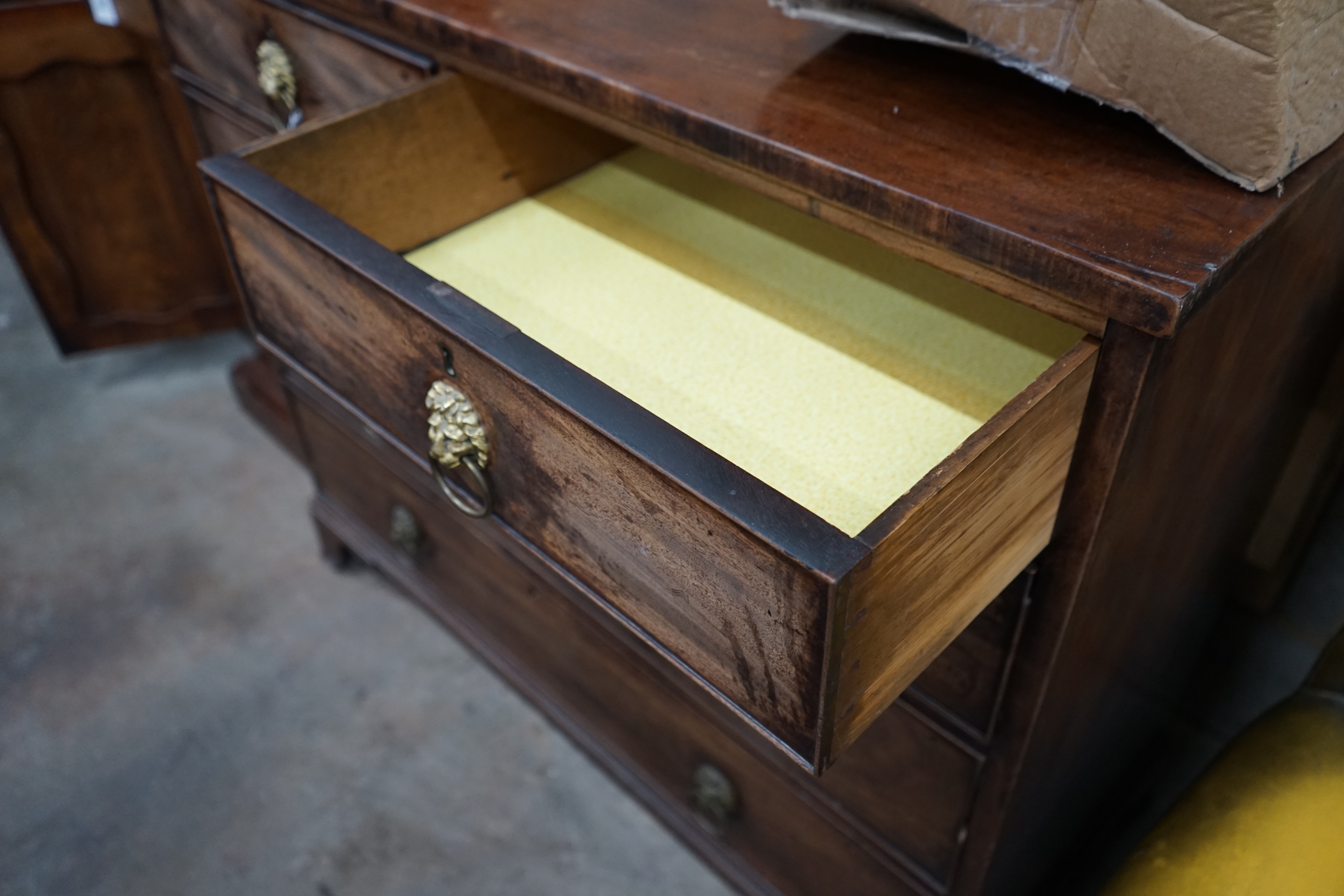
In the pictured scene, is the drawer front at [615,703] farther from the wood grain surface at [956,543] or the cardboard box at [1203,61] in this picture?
the cardboard box at [1203,61]

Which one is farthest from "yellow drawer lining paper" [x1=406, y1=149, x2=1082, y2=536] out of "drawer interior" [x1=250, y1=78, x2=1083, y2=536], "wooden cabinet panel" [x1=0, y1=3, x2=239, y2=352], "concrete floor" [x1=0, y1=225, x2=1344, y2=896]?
"wooden cabinet panel" [x1=0, y1=3, x2=239, y2=352]

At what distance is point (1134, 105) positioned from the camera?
1.48 feet

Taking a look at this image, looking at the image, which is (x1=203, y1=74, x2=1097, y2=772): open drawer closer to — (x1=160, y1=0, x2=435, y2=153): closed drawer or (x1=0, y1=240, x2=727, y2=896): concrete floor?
(x1=160, y1=0, x2=435, y2=153): closed drawer

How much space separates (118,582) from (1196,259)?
1166 mm

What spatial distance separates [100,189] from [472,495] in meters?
0.91

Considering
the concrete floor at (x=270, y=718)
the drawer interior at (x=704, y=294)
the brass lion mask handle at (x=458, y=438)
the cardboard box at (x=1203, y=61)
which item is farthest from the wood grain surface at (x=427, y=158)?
the concrete floor at (x=270, y=718)

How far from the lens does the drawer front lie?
0.67m

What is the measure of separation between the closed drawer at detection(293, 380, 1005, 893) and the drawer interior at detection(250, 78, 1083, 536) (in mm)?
138

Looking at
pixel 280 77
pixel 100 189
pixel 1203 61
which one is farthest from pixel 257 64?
pixel 1203 61

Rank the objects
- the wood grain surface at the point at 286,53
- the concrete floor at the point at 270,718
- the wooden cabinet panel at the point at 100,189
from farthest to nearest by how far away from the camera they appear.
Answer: the wooden cabinet panel at the point at 100,189 < the concrete floor at the point at 270,718 < the wood grain surface at the point at 286,53

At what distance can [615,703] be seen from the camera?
2.80ft

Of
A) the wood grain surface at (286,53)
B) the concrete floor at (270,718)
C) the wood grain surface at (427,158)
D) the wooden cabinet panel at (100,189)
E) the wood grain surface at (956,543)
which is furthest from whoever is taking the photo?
the wooden cabinet panel at (100,189)

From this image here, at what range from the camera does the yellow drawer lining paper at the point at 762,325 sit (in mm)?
501

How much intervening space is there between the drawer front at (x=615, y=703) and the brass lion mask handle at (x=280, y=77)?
0.28 meters
